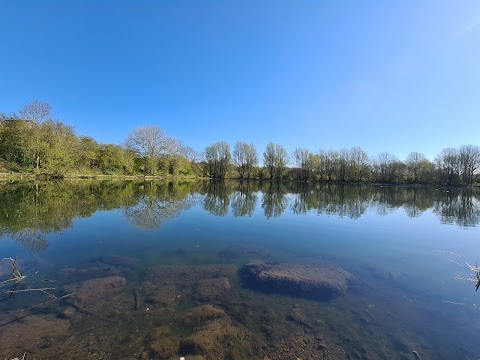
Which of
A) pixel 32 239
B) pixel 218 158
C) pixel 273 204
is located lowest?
pixel 32 239

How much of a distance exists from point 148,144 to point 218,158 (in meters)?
29.2

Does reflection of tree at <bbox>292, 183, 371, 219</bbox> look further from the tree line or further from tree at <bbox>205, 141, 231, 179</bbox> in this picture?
tree at <bbox>205, 141, 231, 179</bbox>

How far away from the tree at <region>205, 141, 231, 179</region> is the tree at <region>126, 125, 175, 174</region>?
23451 millimetres

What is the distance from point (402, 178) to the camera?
9144 cm

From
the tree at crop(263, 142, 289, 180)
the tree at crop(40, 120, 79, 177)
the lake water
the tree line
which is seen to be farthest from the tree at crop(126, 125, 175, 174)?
the lake water

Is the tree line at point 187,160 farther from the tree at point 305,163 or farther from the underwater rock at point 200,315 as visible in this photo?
the underwater rock at point 200,315

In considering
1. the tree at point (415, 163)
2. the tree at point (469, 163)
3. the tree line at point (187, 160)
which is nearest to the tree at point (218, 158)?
the tree line at point (187, 160)

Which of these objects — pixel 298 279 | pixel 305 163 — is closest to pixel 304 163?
pixel 305 163

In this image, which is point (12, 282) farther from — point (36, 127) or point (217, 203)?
point (36, 127)

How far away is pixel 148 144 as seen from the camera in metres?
73.9

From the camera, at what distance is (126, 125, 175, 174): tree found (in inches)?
2876

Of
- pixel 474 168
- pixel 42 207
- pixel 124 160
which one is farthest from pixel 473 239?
pixel 474 168

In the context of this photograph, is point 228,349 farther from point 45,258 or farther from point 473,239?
point 473,239

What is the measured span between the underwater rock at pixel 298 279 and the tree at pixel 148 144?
227 ft
